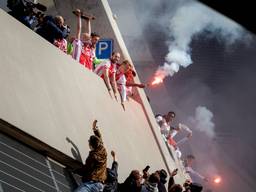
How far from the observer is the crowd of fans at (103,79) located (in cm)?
718

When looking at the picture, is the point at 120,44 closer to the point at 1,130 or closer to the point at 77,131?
the point at 77,131

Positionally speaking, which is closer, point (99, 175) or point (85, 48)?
point (99, 175)

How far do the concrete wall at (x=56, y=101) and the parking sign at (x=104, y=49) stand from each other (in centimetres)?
76

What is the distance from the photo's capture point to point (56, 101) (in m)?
8.61

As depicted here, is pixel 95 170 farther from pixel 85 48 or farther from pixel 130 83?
pixel 130 83

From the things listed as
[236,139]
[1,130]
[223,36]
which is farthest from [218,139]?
[1,130]

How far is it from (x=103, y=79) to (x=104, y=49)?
86cm

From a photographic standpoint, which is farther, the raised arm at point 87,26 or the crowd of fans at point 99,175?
the raised arm at point 87,26

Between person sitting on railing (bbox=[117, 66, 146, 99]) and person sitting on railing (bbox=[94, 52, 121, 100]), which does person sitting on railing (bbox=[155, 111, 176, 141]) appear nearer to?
person sitting on railing (bbox=[117, 66, 146, 99])

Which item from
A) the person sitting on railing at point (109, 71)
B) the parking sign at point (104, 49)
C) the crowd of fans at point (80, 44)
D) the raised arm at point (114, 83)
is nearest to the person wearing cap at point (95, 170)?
the crowd of fans at point (80, 44)

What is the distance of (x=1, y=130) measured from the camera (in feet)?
22.4

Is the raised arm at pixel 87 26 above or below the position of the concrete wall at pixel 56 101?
above

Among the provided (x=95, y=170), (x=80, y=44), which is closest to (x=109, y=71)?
(x=80, y=44)

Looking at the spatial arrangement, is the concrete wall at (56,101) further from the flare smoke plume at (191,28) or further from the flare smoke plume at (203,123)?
the flare smoke plume at (191,28)
